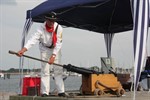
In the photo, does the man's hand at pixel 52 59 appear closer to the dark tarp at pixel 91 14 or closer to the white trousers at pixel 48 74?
the white trousers at pixel 48 74

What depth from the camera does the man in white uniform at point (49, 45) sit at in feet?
25.5

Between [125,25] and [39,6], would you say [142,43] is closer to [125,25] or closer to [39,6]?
[39,6]

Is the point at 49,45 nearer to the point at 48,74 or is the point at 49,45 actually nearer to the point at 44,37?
the point at 44,37

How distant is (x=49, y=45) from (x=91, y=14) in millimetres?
6398

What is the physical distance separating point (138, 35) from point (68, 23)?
7.99m

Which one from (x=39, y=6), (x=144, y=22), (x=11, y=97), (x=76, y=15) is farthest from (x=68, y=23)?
(x=144, y=22)

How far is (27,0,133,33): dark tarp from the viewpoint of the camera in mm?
12020

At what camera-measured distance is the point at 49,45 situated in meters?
7.93

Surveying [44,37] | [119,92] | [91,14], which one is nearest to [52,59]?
[44,37]

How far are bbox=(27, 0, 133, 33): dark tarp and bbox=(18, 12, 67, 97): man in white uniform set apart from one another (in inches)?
118

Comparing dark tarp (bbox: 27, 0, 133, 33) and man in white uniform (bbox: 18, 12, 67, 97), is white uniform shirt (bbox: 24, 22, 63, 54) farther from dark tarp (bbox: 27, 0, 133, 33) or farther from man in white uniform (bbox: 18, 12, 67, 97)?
dark tarp (bbox: 27, 0, 133, 33)

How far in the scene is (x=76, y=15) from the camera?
14.1 metres

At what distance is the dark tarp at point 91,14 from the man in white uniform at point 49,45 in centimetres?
300

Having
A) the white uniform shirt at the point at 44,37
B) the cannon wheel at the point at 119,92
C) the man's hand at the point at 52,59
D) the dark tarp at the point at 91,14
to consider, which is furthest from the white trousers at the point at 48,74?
the dark tarp at the point at 91,14
